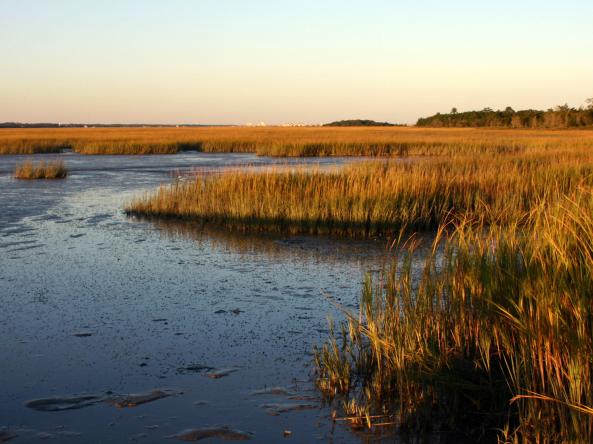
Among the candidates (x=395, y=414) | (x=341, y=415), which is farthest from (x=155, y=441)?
(x=395, y=414)

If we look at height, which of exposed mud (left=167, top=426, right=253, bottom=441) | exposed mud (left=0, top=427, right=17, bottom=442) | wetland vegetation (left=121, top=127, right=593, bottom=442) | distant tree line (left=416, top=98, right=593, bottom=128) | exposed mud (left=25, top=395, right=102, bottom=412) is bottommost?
exposed mud (left=167, top=426, right=253, bottom=441)

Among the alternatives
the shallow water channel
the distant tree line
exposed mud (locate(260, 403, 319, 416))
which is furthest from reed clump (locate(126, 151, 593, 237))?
the distant tree line

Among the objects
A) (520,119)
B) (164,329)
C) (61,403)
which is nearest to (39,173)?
(164,329)

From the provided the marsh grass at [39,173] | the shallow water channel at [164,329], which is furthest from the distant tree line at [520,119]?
the shallow water channel at [164,329]

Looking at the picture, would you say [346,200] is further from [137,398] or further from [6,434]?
[6,434]

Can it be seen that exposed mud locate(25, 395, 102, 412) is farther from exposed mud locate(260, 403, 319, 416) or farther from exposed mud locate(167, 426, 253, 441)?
exposed mud locate(260, 403, 319, 416)

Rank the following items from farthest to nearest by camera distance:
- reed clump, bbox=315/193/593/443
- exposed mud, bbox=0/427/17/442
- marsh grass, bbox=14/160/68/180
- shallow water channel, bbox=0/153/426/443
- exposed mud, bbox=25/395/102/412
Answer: marsh grass, bbox=14/160/68/180, exposed mud, bbox=25/395/102/412, shallow water channel, bbox=0/153/426/443, exposed mud, bbox=0/427/17/442, reed clump, bbox=315/193/593/443

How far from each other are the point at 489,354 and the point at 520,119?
60494 millimetres

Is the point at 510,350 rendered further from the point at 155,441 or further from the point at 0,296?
the point at 0,296

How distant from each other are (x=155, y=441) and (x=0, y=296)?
11.5 ft

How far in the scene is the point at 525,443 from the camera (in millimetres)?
3092

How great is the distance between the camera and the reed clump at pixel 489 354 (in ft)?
10.4

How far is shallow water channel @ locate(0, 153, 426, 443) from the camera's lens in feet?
12.2

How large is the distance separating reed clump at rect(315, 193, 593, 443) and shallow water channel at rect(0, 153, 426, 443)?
A: 0.36 meters
